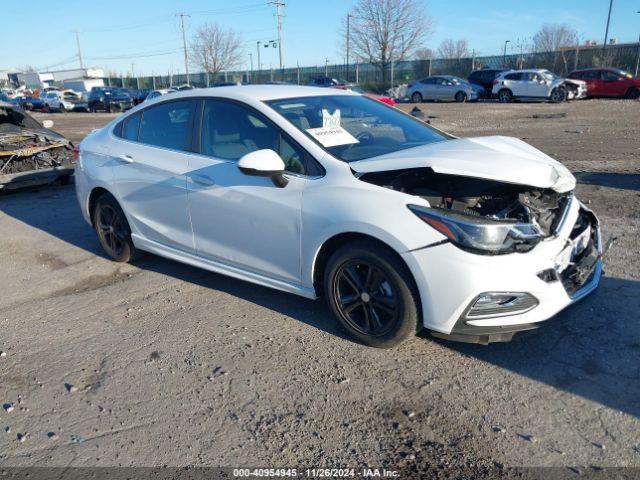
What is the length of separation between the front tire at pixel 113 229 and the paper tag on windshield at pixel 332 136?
2355 millimetres

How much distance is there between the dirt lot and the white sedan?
33 centimetres

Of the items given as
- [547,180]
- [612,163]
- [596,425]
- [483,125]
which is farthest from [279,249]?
[483,125]

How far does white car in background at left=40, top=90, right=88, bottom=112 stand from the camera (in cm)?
4012

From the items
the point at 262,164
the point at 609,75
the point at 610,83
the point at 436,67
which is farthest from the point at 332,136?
the point at 436,67

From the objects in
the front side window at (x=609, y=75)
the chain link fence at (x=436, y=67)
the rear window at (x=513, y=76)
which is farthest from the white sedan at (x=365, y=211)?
the front side window at (x=609, y=75)

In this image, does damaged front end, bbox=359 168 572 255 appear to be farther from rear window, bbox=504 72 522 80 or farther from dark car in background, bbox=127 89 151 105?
dark car in background, bbox=127 89 151 105

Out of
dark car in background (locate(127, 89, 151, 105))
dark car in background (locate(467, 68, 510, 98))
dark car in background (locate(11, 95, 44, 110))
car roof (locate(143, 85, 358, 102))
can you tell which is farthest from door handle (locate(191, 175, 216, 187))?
dark car in background (locate(11, 95, 44, 110))

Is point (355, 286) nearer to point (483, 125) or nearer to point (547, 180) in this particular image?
point (547, 180)

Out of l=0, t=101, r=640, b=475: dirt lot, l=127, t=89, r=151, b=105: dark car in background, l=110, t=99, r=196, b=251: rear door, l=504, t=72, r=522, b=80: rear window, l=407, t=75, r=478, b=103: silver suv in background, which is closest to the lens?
l=0, t=101, r=640, b=475: dirt lot

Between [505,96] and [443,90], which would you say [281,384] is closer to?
[505,96]

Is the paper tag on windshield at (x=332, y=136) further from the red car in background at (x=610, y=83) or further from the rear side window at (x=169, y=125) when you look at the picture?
the red car in background at (x=610, y=83)

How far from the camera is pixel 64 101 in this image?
40.4 metres

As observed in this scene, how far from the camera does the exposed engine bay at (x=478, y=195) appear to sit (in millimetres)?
3555

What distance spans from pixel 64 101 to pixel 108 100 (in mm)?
5602
